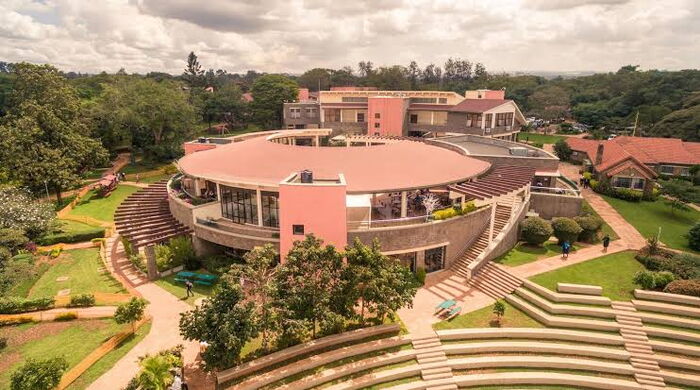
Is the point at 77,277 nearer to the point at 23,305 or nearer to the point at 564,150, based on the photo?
the point at 23,305

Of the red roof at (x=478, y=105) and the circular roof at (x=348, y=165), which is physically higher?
the red roof at (x=478, y=105)

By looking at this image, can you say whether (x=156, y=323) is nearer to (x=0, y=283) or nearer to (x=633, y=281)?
(x=0, y=283)

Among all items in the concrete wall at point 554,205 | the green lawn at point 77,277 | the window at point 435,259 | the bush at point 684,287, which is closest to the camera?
the bush at point 684,287

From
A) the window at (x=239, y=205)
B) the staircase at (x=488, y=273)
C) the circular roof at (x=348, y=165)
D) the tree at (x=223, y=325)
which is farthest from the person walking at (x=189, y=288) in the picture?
the staircase at (x=488, y=273)

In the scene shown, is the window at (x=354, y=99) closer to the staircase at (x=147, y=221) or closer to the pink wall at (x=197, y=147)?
the pink wall at (x=197, y=147)

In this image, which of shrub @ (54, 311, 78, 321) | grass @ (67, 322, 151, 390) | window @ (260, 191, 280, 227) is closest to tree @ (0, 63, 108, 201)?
shrub @ (54, 311, 78, 321)

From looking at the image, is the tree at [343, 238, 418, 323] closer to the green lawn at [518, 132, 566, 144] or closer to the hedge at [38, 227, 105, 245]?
the hedge at [38, 227, 105, 245]

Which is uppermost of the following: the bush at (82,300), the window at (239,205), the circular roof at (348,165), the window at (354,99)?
the window at (354,99)
